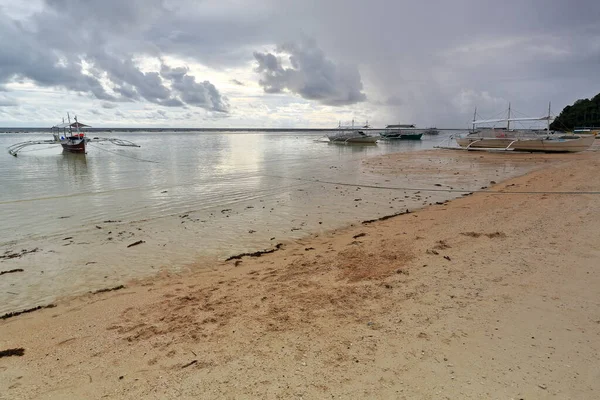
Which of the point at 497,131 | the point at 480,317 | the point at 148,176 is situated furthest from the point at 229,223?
the point at 497,131

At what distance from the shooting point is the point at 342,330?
13.3 feet

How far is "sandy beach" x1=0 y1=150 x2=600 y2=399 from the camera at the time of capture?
318 cm

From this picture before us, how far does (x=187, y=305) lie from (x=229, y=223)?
587 centimetres

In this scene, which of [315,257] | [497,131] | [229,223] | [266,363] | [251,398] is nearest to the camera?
[251,398]

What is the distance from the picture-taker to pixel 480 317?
4.16 metres

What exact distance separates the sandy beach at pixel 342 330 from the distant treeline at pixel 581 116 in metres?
105

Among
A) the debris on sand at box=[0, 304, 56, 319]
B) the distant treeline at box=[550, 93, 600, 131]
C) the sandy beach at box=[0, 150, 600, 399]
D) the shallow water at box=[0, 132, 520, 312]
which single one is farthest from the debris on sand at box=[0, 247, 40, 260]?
the distant treeline at box=[550, 93, 600, 131]

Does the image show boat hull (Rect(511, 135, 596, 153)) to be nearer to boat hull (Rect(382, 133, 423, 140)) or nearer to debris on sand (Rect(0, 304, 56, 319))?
debris on sand (Rect(0, 304, 56, 319))

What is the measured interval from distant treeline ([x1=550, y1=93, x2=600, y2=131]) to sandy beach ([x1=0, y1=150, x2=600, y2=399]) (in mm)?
105266

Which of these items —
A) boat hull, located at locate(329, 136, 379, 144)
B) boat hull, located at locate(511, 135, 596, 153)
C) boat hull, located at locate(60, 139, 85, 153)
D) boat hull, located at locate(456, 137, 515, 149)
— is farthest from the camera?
boat hull, located at locate(329, 136, 379, 144)

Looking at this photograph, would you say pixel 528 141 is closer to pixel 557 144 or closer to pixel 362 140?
pixel 557 144

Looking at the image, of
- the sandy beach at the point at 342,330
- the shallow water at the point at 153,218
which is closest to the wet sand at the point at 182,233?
the shallow water at the point at 153,218

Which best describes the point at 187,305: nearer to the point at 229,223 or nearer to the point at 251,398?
the point at 251,398

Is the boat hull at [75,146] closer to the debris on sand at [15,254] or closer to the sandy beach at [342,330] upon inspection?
the debris on sand at [15,254]
